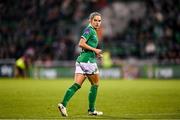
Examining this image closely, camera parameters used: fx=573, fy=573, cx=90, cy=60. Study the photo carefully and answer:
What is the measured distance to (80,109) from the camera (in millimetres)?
14734

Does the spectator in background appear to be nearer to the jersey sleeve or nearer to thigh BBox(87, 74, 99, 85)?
thigh BBox(87, 74, 99, 85)

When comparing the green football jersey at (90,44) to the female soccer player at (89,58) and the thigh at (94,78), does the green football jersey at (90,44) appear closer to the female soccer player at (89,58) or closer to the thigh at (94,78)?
the female soccer player at (89,58)

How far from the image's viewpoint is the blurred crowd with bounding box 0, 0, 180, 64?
121 ft

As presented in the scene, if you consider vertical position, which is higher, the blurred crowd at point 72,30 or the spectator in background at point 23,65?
the blurred crowd at point 72,30

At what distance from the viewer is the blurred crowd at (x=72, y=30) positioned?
121 ft

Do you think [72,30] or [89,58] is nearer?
[89,58]

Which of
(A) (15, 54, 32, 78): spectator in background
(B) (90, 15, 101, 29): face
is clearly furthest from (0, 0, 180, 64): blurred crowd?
(B) (90, 15, 101, 29): face

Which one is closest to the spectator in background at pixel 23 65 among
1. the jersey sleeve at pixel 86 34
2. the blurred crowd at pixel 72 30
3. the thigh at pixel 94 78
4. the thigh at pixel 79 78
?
the blurred crowd at pixel 72 30

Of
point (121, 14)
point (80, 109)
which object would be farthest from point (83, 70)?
Result: point (121, 14)

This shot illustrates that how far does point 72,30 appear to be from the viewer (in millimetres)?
38594

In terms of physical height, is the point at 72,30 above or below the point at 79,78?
below

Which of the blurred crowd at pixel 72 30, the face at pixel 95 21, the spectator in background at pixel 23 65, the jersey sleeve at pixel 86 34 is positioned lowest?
the spectator in background at pixel 23 65

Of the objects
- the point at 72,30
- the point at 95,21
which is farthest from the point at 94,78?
the point at 72,30

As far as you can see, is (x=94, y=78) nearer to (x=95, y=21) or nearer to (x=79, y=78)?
(x=79, y=78)
